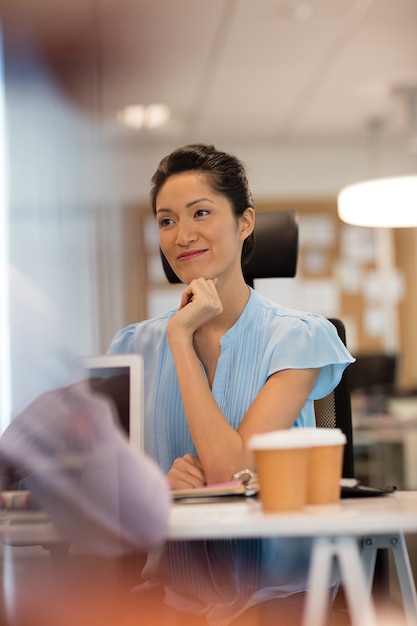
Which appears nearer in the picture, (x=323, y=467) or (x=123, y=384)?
(x=323, y=467)

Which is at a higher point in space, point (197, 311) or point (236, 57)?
point (236, 57)

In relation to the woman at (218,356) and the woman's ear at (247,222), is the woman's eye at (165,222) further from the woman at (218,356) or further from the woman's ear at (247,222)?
the woman's ear at (247,222)

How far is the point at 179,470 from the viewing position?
133 centimetres

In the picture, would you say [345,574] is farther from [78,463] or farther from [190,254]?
[190,254]

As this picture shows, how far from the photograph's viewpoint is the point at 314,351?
4.66 ft

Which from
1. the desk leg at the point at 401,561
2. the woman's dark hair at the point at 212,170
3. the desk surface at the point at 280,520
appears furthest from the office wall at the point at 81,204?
the desk leg at the point at 401,561

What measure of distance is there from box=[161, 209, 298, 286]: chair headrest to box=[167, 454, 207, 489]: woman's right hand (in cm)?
35

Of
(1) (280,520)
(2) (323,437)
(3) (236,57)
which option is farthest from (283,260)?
(3) (236,57)

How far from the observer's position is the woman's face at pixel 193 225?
1417 millimetres

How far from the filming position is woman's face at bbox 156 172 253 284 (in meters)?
1.42

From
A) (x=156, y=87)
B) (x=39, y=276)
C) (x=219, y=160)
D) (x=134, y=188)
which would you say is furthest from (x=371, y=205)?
(x=156, y=87)

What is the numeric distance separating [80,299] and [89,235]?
537mm

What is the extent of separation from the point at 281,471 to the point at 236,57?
3.59 m

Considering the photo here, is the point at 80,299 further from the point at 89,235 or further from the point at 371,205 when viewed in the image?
the point at 371,205
